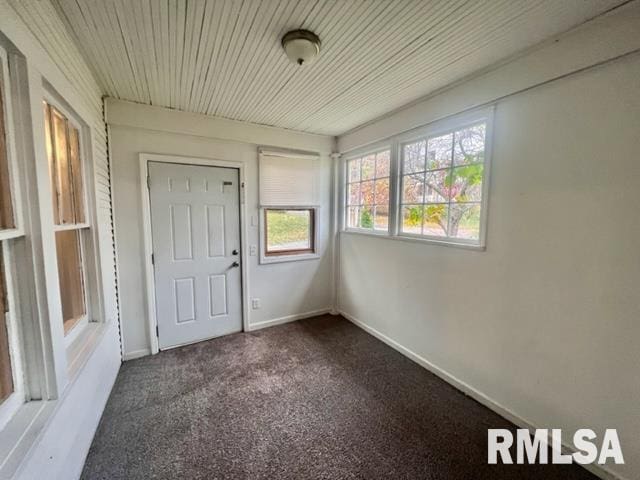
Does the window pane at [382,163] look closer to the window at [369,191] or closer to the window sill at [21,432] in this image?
the window at [369,191]

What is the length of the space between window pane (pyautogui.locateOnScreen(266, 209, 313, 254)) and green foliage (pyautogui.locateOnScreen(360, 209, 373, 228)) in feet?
2.31

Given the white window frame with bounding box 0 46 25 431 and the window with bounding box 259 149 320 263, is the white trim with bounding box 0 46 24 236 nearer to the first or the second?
the white window frame with bounding box 0 46 25 431

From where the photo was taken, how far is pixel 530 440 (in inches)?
66.9

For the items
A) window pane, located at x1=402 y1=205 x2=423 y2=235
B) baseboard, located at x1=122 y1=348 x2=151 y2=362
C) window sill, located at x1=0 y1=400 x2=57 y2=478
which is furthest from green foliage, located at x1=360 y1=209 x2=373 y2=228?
window sill, located at x1=0 y1=400 x2=57 y2=478

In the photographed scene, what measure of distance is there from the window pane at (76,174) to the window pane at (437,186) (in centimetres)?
269

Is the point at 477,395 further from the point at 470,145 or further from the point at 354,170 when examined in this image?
the point at 354,170

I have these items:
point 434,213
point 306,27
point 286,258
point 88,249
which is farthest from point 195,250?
point 434,213

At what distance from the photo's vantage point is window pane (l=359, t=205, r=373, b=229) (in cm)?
311

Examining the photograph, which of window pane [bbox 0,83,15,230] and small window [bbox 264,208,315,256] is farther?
small window [bbox 264,208,315,256]

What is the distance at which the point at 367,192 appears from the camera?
315 centimetres

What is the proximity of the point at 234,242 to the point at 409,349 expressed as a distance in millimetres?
2175

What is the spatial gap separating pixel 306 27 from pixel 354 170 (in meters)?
2.00

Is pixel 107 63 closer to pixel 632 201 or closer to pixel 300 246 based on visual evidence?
pixel 300 246

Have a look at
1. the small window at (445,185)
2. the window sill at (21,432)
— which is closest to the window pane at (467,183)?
the small window at (445,185)
